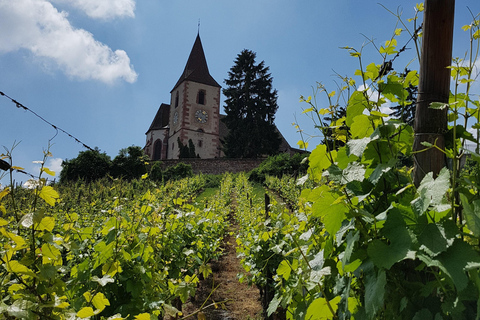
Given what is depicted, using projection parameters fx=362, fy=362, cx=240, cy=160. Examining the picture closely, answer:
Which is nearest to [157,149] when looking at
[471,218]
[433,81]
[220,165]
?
[220,165]

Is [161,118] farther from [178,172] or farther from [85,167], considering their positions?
[85,167]

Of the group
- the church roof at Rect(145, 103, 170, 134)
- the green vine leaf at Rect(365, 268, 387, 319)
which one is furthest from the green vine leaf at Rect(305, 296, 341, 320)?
the church roof at Rect(145, 103, 170, 134)

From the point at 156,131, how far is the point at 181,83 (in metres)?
6.72

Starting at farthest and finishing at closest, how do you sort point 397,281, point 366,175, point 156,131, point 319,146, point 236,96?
point 156,131 < point 236,96 < point 319,146 < point 366,175 < point 397,281

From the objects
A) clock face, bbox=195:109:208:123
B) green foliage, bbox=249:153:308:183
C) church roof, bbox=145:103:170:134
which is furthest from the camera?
church roof, bbox=145:103:170:134

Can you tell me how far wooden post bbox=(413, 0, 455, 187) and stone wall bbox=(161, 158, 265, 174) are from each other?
86.7ft

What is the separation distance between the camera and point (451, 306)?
2.80 ft

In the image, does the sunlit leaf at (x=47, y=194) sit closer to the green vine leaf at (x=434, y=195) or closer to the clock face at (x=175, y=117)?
the green vine leaf at (x=434, y=195)

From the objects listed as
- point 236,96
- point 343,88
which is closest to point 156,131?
point 236,96

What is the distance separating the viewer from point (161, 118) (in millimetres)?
44031

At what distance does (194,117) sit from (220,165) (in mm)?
10915

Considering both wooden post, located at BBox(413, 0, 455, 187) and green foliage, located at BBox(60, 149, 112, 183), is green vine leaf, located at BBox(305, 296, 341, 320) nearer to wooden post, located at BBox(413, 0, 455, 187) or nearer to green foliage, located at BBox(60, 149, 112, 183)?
wooden post, located at BBox(413, 0, 455, 187)

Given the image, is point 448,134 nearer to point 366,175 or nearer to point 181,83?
point 366,175

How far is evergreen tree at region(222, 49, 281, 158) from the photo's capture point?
33.9 metres
